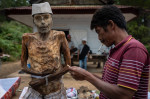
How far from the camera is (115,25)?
1.19 meters

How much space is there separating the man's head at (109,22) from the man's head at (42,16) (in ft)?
3.53

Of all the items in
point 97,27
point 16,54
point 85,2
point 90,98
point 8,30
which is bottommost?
point 16,54

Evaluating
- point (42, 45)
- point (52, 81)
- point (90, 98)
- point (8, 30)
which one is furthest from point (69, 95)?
point (8, 30)

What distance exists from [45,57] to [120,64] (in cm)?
126

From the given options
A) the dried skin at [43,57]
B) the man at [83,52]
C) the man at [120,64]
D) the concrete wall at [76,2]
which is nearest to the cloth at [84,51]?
the man at [83,52]

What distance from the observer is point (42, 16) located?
2082 mm

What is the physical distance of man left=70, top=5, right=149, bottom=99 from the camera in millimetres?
975

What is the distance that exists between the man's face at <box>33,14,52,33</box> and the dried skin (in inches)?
5.4

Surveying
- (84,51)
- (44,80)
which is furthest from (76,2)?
(44,80)

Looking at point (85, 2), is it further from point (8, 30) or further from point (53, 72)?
point (8, 30)

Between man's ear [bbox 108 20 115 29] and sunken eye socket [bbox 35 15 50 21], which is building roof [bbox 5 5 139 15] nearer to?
sunken eye socket [bbox 35 15 50 21]

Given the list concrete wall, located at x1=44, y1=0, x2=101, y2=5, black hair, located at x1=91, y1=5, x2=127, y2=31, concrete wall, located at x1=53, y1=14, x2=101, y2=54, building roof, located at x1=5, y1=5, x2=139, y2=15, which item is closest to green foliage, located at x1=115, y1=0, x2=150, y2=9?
concrete wall, located at x1=44, y1=0, x2=101, y2=5

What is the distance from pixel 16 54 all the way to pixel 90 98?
9.46m

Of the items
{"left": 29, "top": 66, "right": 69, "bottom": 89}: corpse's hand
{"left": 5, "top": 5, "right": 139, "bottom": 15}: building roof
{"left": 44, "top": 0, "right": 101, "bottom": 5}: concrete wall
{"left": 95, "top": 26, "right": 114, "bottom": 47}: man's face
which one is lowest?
{"left": 29, "top": 66, "right": 69, "bottom": 89}: corpse's hand
